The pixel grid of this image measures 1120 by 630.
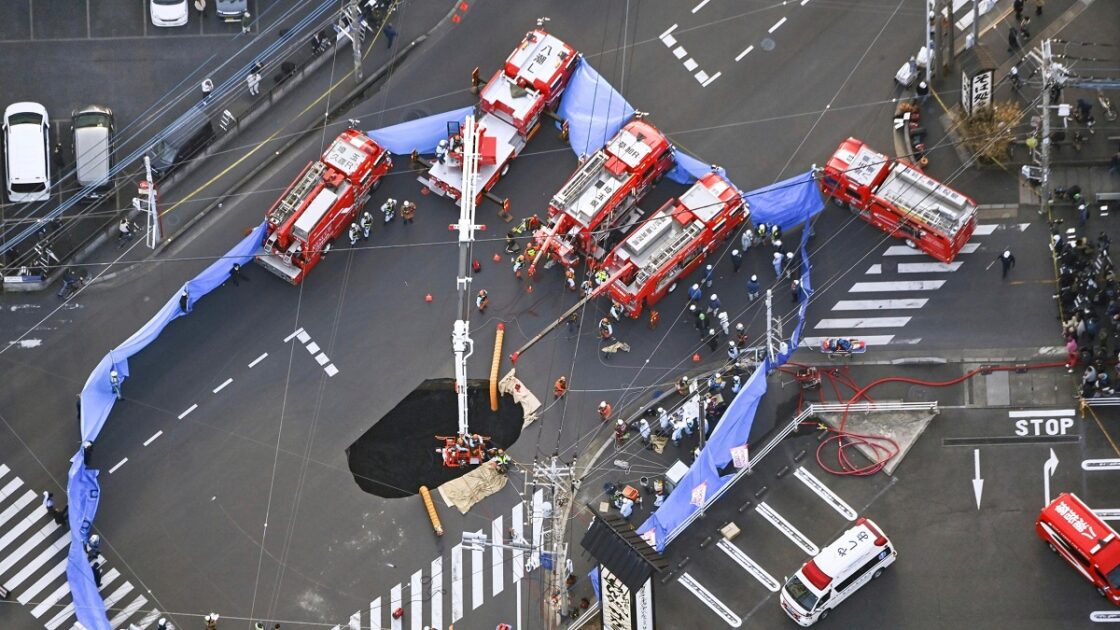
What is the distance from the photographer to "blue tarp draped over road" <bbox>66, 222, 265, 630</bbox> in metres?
99.4

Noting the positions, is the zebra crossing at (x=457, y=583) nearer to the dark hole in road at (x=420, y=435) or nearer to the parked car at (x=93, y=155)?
the dark hole in road at (x=420, y=435)

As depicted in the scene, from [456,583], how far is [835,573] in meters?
17.8

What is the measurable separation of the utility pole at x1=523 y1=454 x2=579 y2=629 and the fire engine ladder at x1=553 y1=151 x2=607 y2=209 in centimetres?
1257

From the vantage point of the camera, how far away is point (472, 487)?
101062 mm

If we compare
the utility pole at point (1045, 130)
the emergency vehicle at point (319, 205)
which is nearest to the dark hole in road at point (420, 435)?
the emergency vehicle at point (319, 205)

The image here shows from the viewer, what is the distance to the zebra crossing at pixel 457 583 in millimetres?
99250

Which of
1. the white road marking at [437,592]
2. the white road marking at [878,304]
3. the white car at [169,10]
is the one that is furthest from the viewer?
the white car at [169,10]

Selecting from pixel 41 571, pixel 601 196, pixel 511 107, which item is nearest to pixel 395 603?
pixel 41 571

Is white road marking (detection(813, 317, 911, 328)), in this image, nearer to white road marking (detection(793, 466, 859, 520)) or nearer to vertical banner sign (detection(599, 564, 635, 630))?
white road marking (detection(793, 466, 859, 520))

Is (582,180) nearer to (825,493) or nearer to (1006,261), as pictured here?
(825,493)

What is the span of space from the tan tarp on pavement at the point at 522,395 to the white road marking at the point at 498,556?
16.6 feet

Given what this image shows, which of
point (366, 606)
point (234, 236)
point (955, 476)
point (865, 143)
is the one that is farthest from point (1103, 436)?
point (234, 236)

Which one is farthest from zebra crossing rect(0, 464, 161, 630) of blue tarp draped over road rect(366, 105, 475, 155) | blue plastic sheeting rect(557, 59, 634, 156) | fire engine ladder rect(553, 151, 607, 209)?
blue plastic sheeting rect(557, 59, 634, 156)

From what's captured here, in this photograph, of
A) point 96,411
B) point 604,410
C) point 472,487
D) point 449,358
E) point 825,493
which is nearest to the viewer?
point 825,493
